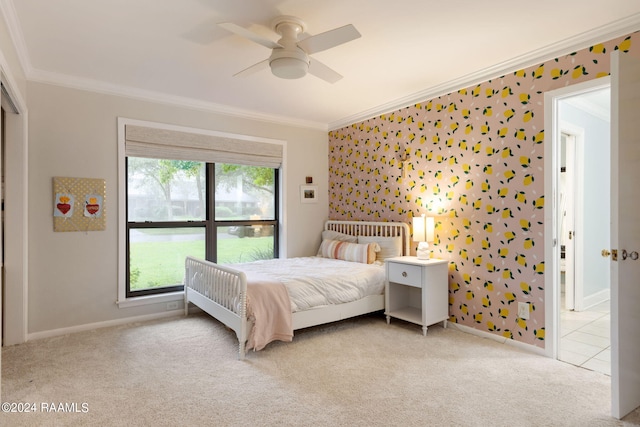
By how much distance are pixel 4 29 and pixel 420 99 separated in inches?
138

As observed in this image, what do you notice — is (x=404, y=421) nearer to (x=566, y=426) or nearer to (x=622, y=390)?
(x=566, y=426)

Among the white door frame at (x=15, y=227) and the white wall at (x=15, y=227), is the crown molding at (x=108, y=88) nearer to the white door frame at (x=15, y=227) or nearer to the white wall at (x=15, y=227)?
the white wall at (x=15, y=227)

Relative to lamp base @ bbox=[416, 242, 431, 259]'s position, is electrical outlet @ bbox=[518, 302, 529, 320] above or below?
below

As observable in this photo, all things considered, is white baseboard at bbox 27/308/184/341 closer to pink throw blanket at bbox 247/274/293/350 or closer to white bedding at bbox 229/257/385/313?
white bedding at bbox 229/257/385/313

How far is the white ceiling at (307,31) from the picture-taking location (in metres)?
2.28

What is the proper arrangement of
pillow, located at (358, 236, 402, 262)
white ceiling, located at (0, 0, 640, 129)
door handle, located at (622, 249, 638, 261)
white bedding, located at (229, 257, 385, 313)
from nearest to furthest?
door handle, located at (622, 249, 638, 261) → white ceiling, located at (0, 0, 640, 129) → white bedding, located at (229, 257, 385, 313) → pillow, located at (358, 236, 402, 262)

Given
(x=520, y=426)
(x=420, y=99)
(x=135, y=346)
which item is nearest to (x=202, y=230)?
(x=135, y=346)

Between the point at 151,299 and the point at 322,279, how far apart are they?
1.93 meters

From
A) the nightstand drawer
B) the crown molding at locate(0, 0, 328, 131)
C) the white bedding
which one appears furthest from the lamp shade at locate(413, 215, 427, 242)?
the crown molding at locate(0, 0, 328, 131)

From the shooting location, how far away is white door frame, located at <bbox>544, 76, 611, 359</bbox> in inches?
113

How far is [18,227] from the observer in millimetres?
3158

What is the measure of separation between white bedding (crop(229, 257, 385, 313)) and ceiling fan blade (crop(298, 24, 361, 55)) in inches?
74.4

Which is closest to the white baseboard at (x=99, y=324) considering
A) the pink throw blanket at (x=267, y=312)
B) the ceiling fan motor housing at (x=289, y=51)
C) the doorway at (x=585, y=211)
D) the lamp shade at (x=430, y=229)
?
the pink throw blanket at (x=267, y=312)

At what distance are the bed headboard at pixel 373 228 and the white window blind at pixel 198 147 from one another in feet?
3.82
